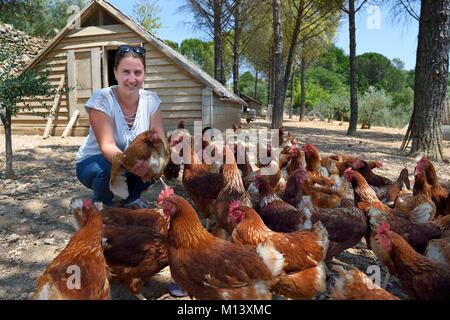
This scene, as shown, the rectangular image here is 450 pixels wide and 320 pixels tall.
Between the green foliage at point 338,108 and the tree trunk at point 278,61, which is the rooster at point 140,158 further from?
the green foliage at point 338,108

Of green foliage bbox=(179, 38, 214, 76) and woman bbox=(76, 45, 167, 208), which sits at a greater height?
green foliage bbox=(179, 38, 214, 76)

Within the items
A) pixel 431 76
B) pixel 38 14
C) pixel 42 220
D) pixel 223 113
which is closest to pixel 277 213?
pixel 42 220

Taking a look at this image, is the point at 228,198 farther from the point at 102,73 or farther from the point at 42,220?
the point at 102,73

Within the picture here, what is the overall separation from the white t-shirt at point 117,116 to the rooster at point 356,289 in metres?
2.48

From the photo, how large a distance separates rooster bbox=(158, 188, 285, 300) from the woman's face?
1.51 meters

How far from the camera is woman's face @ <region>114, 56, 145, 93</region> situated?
3229 mm

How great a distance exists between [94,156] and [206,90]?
7.10 m

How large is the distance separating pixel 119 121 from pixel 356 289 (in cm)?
268

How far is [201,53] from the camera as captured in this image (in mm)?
53625

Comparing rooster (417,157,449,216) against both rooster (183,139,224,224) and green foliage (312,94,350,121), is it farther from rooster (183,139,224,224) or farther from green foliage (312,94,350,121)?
green foliage (312,94,350,121)

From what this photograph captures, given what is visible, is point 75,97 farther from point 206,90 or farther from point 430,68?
point 430,68

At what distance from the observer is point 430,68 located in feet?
24.5

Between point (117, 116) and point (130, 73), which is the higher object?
point (130, 73)

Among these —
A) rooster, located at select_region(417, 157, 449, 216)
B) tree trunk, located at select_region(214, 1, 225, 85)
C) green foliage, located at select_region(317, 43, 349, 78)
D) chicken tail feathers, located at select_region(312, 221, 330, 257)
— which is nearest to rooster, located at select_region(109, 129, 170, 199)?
chicken tail feathers, located at select_region(312, 221, 330, 257)
